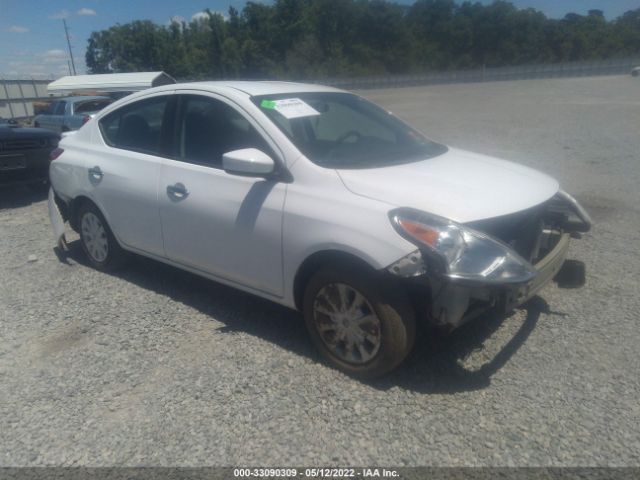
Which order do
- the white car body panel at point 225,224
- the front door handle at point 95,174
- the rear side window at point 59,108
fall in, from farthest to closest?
the rear side window at point 59,108
the front door handle at point 95,174
the white car body panel at point 225,224

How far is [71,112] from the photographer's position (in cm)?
1391

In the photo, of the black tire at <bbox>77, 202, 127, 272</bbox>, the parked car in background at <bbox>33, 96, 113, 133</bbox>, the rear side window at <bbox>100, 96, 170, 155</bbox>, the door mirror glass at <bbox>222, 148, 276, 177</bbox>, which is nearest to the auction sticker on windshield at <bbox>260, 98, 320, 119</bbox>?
the door mirror glass at <bbox>222, 148, 276, 177</bbox>

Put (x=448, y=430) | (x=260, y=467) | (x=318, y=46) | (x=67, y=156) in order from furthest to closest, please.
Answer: (x=318, y=46), (x=67, y=156), (x=448, y=430), (x=260, y=467)

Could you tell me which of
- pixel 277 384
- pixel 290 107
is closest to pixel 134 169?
pixel 290 107

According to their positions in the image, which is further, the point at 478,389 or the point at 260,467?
the point at 478,389

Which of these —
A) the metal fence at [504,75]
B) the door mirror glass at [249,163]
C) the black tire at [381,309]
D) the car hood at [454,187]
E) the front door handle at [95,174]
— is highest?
the door mirror glass at [249,163]

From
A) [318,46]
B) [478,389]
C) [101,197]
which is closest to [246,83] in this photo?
[101,197]

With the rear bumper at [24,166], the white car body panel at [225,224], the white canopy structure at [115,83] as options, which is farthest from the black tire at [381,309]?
the white canopy structure at [115,83]

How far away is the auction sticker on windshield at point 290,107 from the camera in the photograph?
3572 mm

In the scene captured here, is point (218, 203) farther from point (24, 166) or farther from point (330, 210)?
point (24, 166)

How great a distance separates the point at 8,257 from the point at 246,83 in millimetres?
3545

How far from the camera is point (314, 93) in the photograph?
4156 millimetres

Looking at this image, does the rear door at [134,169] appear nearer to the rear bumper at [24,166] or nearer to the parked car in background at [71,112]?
the rear bumper at [24,166]

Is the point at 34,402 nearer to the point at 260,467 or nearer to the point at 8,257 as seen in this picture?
the point at 260,467
